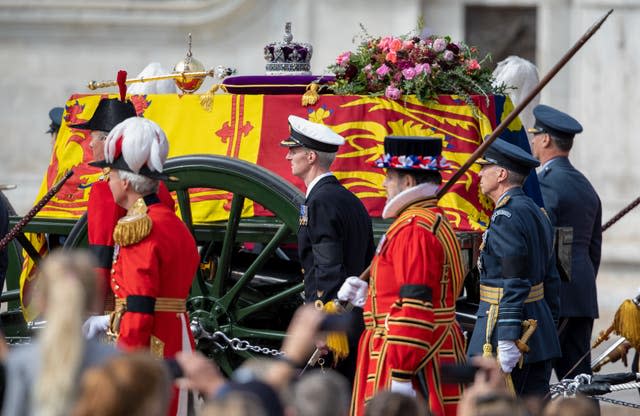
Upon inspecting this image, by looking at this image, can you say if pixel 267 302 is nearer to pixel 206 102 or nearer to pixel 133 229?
pixel 206 102

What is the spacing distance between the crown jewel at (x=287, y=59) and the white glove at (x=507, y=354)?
88.4 inches

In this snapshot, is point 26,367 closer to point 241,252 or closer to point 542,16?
→ point 241,252

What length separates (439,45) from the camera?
766cm

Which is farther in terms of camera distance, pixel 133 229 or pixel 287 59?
pixel 287 59

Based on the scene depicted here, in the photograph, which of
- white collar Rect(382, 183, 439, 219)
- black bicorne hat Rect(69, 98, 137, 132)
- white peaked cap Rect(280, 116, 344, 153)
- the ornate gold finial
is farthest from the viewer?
the ornate gold finial

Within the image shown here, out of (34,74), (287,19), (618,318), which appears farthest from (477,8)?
(618,318)

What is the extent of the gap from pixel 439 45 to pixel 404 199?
1.90m

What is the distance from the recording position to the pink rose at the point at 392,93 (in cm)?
754

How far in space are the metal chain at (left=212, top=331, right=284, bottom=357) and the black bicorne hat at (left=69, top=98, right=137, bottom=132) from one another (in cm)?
105

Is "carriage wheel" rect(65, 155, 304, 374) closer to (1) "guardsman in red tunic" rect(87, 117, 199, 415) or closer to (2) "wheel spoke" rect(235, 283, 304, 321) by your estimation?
(2) "wheel spoke" rect(235, 283, 304, 321)

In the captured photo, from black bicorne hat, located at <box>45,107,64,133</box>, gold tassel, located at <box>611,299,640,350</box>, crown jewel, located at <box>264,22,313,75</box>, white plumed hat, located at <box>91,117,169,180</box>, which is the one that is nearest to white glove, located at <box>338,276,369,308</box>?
white plumed hat, located at <box>91,117,169,180</box>

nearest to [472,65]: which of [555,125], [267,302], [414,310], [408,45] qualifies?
[408,45]

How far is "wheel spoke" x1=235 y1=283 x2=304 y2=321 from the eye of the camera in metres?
7.19

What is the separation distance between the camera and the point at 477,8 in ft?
46.8
